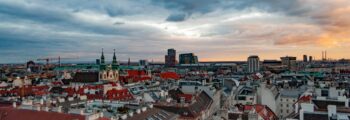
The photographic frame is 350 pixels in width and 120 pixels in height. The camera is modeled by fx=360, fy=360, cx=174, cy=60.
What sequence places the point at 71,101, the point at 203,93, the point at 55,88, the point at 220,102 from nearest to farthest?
1. the point at 71,101
2. the point at 203,93
3. the point at 220,102
4. the point at 55,88

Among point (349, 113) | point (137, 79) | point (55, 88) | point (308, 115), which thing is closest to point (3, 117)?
point (308, 115)

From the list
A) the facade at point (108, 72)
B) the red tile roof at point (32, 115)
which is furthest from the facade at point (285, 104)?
the facade at point (108, 72)

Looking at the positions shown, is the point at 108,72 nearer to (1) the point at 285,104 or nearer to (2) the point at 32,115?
(1) the point at 285,104

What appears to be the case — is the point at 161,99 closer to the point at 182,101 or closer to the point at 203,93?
the point at 182,101

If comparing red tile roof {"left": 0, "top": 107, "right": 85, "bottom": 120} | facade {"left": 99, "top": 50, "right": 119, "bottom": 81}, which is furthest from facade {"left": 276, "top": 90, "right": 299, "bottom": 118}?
facade {"left": 99, "top": 50, "right": 119, "bottom": 81}

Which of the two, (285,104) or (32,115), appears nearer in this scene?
(32,115)

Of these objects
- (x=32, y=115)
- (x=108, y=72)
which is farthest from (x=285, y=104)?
(x=108, y=72)

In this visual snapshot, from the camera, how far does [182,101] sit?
7312 centimetres

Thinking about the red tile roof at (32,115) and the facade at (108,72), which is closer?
the red tile roof at (32,115)

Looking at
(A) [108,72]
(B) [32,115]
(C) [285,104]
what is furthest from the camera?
(A) [108,72]

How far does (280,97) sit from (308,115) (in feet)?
138

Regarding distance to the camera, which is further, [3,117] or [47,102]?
[47,102]

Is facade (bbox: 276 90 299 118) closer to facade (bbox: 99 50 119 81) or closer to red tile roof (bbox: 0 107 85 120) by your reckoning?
red tile roof (bbox: 0 107 85 120)

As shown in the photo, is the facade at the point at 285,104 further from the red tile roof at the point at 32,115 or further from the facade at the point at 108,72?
the facade at the point at 108,72
